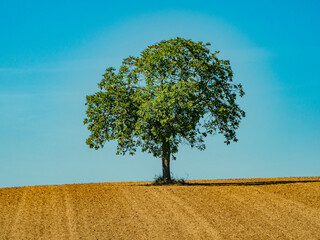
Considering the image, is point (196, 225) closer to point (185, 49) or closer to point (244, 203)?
point (244, 203)

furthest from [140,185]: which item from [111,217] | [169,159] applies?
[111,217]

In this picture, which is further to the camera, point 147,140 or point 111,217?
point 147,140

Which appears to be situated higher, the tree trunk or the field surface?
the tree trunk

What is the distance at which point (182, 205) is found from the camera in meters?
28.9

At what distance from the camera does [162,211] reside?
27531 millimetres

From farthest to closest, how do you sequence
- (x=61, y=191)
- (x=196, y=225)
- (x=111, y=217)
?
(x=61, y=191)
(x=111, y=217)
(x=196, y=225)

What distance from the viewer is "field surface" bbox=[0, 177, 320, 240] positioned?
924 inches

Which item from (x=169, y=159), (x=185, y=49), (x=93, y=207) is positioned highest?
(x=185, y=49)

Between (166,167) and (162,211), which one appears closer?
(162,211)

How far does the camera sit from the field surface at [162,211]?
2347 centimetres

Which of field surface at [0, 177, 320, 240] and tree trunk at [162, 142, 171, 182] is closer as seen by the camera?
field surface at [0, 177, 320, 240]

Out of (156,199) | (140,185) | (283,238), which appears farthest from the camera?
(140,185)

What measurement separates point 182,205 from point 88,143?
10.4m

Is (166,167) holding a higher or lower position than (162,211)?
higher
